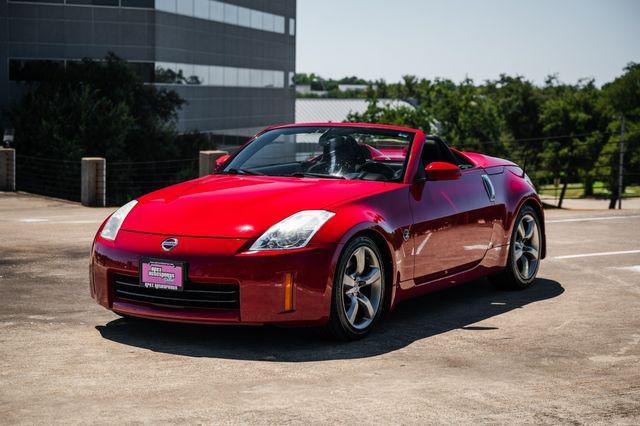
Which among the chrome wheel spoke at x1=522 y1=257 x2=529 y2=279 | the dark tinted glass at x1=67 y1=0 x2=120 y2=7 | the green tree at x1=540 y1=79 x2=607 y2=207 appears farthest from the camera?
the green tree at x1=540 y1=79 x2=607 y2=207

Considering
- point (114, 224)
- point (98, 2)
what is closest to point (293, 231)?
point (114, 224)

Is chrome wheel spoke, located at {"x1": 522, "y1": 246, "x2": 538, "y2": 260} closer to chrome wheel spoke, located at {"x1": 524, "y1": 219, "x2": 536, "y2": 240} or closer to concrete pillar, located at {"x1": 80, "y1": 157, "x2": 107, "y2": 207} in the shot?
chrome wheel spoke, located at {"x1": 524, "y1": 219, "x2": 536, "y2": 240}

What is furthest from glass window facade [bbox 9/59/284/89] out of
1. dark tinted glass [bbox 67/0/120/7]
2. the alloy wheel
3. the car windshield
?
the alloy wheel

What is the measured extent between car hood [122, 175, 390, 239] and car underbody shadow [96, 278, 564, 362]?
2.30 feet

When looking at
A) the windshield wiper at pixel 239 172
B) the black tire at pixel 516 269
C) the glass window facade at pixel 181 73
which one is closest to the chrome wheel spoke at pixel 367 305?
the windshield wiper at pixel 239 172

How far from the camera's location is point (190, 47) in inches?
2611

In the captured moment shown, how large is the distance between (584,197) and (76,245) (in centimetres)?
8092

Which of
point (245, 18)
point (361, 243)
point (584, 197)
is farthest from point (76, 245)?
point (584, 197)

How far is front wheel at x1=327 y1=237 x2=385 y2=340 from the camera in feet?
21.0

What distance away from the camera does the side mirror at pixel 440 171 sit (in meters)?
7.51

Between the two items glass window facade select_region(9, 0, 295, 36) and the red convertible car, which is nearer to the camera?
the red convertible car

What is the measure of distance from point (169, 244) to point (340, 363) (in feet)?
4.20

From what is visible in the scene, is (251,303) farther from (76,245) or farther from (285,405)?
(76,245)

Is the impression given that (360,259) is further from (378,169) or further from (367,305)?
(378,169)
